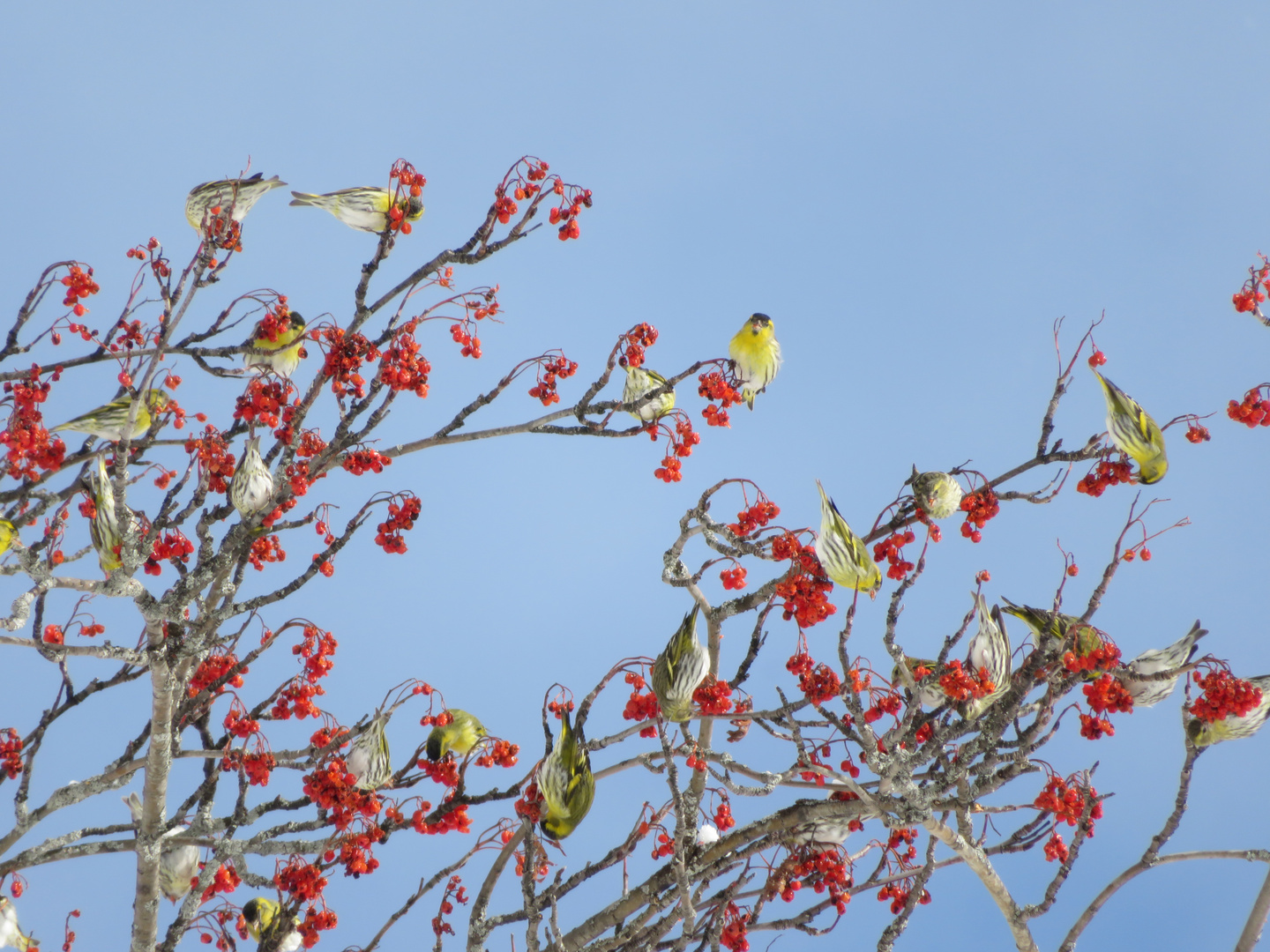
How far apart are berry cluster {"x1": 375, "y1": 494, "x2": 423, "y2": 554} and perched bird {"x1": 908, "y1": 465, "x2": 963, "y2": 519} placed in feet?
5.18

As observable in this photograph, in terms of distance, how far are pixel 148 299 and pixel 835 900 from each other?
3120mm

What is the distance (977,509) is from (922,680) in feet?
2.25

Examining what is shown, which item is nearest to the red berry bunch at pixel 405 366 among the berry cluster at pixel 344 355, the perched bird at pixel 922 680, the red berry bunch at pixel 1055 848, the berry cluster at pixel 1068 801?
the berry cluster at pixel 344 355

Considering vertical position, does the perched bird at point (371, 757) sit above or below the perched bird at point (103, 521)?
below

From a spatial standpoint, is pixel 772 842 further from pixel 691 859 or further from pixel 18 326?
pixel 18 326

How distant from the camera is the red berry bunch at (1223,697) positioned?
282cm

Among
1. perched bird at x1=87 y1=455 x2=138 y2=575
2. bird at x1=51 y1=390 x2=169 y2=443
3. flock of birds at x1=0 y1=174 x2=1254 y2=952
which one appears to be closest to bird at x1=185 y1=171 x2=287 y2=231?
flock of birds at x1=0 y1=174 x2=1254 y2=952

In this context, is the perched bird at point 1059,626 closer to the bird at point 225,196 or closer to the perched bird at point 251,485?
the perched bird at point 251,485

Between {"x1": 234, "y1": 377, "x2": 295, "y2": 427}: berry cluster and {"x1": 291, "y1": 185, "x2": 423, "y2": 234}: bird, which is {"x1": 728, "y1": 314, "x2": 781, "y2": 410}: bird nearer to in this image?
{"x1": 291, "y1": 185, "x2": 423, "y2": 234}: bird

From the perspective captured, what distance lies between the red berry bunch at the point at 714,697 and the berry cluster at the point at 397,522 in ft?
3.54

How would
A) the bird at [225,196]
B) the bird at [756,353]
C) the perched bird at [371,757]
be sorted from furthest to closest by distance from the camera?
the bird at [756,353] < the bird at [225,196] < the perched bird at [371,757]

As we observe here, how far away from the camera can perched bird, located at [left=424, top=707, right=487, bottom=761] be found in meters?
4.30

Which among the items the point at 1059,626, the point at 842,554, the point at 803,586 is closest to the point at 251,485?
the point at 803,586

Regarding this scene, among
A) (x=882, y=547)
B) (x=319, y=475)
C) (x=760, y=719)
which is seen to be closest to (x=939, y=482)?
(x=882, y=547)
